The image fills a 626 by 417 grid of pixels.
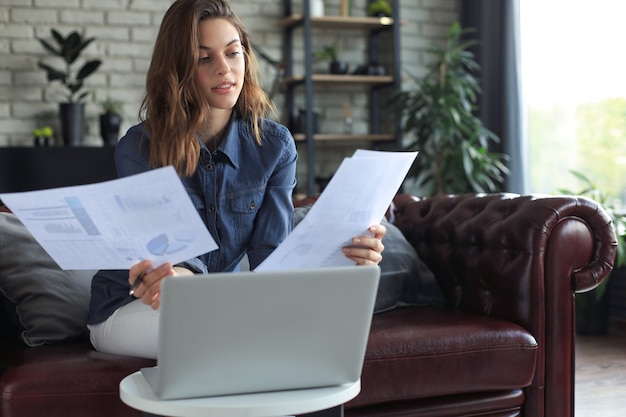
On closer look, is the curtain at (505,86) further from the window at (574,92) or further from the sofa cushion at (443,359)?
the sofa cushion at (443,359)

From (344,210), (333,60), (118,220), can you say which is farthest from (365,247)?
(333,60)

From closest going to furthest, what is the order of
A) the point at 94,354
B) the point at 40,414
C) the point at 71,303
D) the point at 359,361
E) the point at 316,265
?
1. the point at 359,361
2. the point at 316,265
3. the point at 40,414
4. the point at 94,354
5. the point at 71,303

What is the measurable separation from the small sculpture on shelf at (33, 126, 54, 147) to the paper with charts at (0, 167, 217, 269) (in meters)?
3.49

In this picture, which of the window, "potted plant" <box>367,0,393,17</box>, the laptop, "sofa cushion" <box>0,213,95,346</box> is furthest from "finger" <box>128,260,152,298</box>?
"potted plant" <box>367,0,393,17</box>

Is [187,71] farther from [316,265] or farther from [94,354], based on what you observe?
[94,354]

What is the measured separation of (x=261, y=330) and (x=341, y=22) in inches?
167

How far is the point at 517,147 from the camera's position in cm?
504

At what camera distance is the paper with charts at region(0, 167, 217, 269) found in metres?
1.34

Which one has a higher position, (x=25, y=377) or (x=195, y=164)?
(x=195, y=164)

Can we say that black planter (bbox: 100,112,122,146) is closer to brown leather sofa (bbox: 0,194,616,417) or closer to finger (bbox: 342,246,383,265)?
brown leather sofa (bbox: 0,194,616,417)

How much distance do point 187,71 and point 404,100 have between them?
3.42m

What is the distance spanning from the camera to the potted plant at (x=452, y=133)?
4.94 metres

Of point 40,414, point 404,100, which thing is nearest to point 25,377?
point 40,414

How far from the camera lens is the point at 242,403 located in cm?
134
